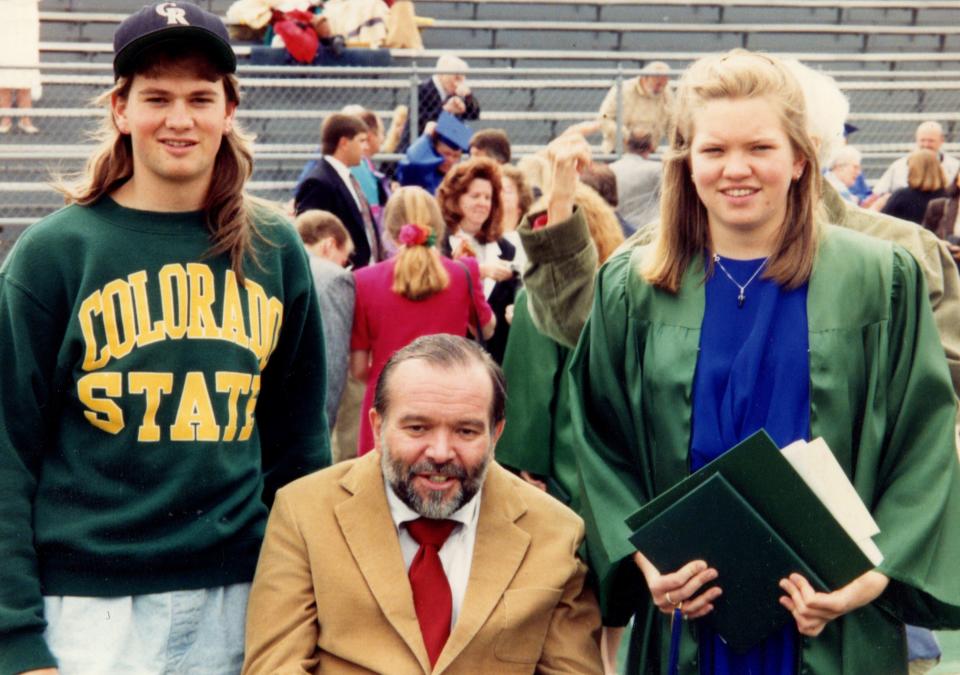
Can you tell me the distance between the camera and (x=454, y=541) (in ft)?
11.4

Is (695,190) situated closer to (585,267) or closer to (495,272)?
(585,267)

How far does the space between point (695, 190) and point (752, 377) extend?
1.39 feet

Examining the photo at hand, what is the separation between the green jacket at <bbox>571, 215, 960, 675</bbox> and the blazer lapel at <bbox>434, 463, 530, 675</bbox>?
258mm

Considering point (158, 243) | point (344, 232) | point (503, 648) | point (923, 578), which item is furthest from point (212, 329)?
point (344, 232)

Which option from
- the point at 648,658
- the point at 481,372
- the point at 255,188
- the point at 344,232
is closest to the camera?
the point at 648,658

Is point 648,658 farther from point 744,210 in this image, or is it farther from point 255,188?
point 255,188

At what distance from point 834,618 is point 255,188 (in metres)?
10.5

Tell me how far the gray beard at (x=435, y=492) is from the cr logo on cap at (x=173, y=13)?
3.30ft

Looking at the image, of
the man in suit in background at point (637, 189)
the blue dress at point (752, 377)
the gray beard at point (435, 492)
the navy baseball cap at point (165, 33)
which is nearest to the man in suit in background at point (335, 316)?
the man in suit in background at point (637, 189)

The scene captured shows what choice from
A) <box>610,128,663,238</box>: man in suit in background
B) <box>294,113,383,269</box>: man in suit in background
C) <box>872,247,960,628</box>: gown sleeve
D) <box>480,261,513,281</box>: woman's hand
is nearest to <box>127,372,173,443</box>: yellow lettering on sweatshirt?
<box>872,247,960,628</box>: gown sleeve

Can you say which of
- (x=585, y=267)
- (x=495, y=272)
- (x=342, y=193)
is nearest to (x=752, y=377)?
(x=585, y=267)

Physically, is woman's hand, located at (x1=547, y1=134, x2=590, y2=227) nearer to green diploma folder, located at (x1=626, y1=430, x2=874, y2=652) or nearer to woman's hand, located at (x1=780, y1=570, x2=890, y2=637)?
green diploma folder, located at (x1=626, y1=430, x2=874, y2=652)

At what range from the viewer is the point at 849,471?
3.08 meters

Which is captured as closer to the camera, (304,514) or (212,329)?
(212,329)
